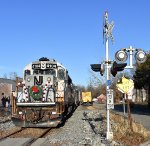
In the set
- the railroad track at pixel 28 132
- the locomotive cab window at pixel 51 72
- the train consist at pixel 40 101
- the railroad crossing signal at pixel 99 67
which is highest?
the locomotive cab window at pixel 51 72

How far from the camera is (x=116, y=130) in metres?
20.4

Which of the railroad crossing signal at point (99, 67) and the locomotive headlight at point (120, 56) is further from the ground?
the locomotive headlight at point (120, 56)

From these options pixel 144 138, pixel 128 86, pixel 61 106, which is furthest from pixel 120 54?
pixel 61 106

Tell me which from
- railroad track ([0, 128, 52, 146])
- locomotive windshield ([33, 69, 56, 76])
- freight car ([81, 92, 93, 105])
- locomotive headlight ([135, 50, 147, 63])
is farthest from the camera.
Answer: freight car ([81, 92, 93, 105])

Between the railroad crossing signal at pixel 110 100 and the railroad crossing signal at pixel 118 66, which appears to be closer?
the railroad crossing signal at pixel 118 66

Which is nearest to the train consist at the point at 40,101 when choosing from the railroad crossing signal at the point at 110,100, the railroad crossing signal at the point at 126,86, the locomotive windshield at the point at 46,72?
the locomotive windshield at the point at 46,72

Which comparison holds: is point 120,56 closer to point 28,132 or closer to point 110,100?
point 110,100

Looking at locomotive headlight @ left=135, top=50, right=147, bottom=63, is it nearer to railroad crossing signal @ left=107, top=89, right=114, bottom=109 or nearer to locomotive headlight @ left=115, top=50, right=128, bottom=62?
locomotive headlight @ left=115, top=50, right=128, bottom=62

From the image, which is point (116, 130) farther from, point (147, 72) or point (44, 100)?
point (147, 72)

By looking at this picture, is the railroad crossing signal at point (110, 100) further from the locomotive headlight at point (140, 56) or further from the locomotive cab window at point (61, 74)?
the locomotive cab window at point (61, 74)

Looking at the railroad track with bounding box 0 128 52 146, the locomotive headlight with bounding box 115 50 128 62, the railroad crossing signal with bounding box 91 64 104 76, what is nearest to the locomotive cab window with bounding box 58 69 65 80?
the railroad track with bounding box 0 128 52 146

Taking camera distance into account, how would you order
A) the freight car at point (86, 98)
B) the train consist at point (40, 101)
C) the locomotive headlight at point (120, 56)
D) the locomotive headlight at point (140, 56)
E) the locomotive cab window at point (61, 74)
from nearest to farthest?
1. the locomotive headlight at point (120, 56)
2. the locomotive headlight at point (140, 56)
3. the train consist at point (40, 101)
4. the locomotive cab window at point (61, 74)
5. the freight car at point (86, 98)

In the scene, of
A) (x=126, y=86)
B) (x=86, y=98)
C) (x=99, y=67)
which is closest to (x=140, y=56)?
(x=99, y=67)

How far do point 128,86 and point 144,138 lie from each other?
5.44 metres
